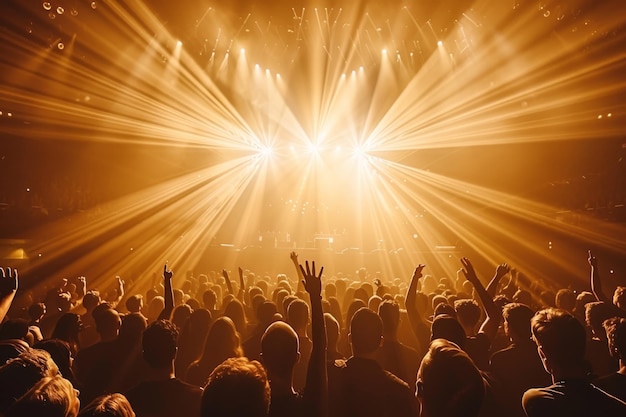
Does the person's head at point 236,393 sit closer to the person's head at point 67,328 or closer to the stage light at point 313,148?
the person's head at point 67,328

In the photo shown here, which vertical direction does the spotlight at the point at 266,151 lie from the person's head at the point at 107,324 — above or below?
above

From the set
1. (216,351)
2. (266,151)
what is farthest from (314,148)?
(216,351)

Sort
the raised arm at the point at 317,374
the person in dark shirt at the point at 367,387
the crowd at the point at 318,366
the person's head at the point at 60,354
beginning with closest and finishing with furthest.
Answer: the crowd at the point at 318,366, the raised arm at the point at 317,374, the person in dark shirt at the point at 367,387, the person's head at the point at 60,354

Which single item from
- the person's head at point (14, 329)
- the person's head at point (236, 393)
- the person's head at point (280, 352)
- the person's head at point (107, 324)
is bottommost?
the person's head at point (107, 324)

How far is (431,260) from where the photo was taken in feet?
55.2

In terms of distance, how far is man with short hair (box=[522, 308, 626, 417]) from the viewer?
177 centimetres

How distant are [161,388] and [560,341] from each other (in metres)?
2.42

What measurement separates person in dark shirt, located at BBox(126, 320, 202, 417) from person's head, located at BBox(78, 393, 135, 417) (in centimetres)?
96

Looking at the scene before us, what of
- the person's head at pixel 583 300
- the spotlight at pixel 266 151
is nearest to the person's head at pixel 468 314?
the person's head at pixel 583 300

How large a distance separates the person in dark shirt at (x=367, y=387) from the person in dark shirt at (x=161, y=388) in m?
0.96

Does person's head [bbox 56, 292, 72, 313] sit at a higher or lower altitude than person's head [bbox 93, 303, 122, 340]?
lower

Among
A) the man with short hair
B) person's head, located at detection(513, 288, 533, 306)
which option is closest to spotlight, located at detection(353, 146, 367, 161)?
person's head, located at detection(513, 288, 533, 306)

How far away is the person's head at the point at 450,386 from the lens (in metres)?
1.54

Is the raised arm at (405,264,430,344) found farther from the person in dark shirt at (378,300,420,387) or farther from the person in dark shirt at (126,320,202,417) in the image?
the person in dark shirt at (126,320,202,417)
